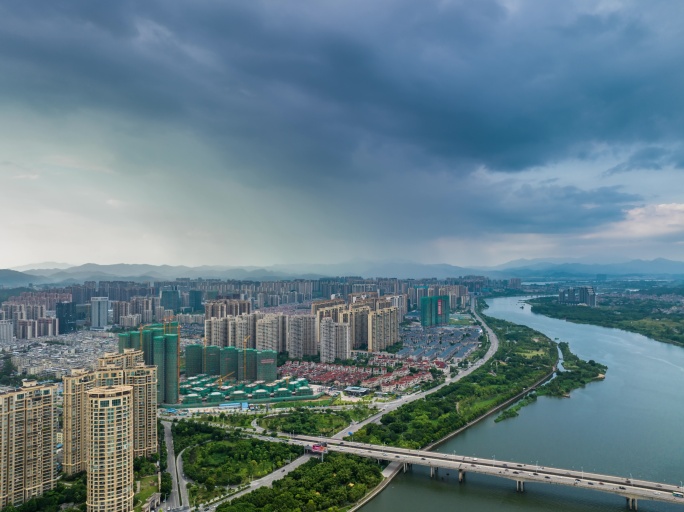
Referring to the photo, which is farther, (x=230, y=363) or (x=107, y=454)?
(x=230, y=363)

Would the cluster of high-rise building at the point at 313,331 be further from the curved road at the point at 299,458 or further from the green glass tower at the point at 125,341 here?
the curved road at the point at 299,458

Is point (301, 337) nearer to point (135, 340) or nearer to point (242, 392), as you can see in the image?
point (242, 392)

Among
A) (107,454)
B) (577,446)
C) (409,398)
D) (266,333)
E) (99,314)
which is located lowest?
(577,446)

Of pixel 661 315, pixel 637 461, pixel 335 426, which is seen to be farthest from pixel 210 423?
pixel 661 315

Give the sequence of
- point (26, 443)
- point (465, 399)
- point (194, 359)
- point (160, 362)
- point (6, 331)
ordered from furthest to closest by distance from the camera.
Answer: point (6, 331) < point (194, 359) < point (465, 399) < point (160, 362) < point (26, 443)

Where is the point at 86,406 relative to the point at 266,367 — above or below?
above

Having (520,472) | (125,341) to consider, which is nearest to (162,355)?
(125,341)

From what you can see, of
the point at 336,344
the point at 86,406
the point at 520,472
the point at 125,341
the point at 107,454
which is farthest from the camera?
the point at 336,344

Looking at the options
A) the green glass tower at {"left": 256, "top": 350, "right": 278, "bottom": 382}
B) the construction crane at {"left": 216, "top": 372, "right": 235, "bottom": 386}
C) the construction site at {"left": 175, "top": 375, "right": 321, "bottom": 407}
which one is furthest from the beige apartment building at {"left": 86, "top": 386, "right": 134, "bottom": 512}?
the green glass tower at {"left": 256, "top": 350, "right": 278, "bottom": 382}

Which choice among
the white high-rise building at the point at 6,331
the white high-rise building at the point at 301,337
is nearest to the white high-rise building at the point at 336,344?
the white high-rise building at the point at 301,337
